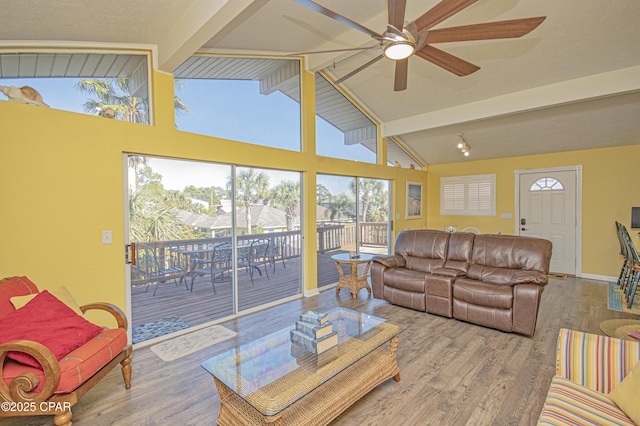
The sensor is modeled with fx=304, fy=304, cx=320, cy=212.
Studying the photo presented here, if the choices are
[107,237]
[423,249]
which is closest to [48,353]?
[107,237]

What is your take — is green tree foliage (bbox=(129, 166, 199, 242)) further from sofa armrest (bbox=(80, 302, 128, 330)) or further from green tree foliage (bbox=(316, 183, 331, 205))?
green tree foliage (bbox=(316, 183, 331, 205))

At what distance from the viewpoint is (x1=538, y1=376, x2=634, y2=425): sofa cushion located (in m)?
1.40

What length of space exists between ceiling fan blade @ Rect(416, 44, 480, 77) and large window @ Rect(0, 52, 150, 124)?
279 centimetres

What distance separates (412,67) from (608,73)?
92.7 inches

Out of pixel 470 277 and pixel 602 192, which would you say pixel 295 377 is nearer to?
pixel 470 277

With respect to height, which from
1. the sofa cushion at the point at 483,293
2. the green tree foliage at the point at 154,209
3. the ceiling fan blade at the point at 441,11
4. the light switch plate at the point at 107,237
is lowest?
the sofa cushion at the point at 483,293

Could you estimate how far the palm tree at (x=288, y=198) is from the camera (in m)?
4.39

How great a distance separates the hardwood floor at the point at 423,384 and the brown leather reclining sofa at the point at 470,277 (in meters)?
0.21

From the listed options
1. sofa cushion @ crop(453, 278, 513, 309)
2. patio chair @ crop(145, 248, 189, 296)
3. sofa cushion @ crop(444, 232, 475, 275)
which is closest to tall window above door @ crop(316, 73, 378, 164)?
sofa cushion @ crop(444, 232, 475, 275)

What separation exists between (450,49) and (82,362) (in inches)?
185

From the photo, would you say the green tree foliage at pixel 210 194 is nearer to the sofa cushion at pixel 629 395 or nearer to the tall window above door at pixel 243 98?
the tall window above door at pixel 243 98

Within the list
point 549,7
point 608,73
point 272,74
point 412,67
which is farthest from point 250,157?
point 608,73

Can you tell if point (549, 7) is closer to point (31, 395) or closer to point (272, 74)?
point (272, 74)

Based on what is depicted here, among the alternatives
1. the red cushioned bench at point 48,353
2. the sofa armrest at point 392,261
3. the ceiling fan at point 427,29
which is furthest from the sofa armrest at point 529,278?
the red cushioned bench at point 48,353
